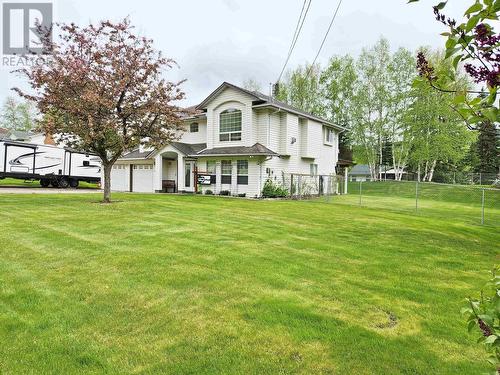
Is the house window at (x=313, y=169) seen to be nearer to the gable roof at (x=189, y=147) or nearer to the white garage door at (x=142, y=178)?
the gable roof at (x=189, y=147)

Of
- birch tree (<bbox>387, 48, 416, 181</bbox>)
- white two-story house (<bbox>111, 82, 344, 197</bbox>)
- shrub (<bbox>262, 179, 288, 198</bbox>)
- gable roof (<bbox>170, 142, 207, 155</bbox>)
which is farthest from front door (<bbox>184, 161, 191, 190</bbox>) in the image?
birch tree (<bbox>387, 48, 416, 181</bbox>)

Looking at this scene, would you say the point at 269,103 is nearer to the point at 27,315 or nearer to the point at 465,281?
the point at 465,281

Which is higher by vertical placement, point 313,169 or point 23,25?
point 23,25

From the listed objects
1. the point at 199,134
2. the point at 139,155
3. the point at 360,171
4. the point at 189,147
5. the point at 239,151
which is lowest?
the point at 239,151

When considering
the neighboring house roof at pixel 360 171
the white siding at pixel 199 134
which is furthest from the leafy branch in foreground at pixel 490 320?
the neighboring house roof at pixel 360 171

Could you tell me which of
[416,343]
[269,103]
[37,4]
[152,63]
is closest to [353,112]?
[269,103]

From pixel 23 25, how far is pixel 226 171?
1351 centimetres

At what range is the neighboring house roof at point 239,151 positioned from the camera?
2095cm

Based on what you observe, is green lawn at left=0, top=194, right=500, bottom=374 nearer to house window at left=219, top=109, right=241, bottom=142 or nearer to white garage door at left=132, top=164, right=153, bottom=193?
house window at left=219, top=109, right=241, bottom=142

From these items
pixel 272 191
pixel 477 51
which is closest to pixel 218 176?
pixel 272 191

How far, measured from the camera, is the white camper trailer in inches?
961

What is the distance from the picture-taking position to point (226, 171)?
76.5 ft

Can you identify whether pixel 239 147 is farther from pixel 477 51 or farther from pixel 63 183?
pixel 477 51

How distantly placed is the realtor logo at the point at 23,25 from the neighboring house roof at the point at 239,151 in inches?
439
